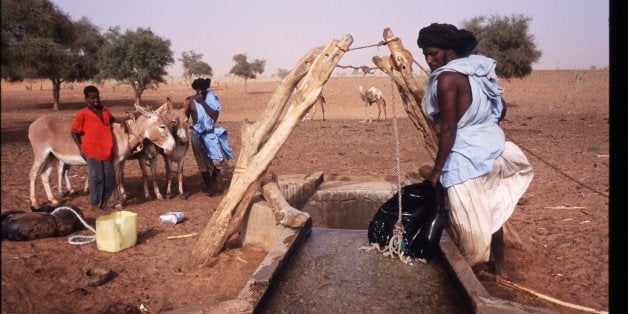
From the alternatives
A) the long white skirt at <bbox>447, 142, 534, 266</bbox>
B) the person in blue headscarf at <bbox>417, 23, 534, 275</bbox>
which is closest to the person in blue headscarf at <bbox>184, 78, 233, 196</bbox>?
the person in blue headscarf at <bbox>417, 23, 534, 275</bbox>

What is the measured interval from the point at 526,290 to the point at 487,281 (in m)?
0.31

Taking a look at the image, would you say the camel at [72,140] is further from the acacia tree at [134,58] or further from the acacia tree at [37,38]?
the acacia tree at [134,58]

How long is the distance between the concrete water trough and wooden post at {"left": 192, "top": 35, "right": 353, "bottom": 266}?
55 cm

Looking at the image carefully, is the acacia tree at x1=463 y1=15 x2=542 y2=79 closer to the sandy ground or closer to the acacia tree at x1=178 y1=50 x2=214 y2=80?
the sandy ground

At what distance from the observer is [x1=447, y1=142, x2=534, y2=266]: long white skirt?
367 cm

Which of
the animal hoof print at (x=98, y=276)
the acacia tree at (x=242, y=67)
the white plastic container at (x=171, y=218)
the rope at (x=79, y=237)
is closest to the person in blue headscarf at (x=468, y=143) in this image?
the animal hoof print at (x=98, y=276)

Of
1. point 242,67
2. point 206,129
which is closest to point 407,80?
point 206,129

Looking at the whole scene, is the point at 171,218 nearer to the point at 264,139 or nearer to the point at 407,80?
the point at 264,139

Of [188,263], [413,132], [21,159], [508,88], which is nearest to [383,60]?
[188,263]

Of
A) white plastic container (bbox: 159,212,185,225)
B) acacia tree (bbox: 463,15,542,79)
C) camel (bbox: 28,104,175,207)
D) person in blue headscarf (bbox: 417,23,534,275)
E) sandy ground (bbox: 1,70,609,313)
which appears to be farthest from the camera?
acacia tree (bbox: 463,15,542,79)

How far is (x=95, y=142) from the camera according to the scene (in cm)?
616

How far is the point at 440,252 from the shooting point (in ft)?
13.6

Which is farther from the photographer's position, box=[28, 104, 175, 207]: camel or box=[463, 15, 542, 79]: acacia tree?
box=[463, 15, 542, 79]: acacia tree

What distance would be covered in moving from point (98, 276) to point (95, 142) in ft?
8.56
